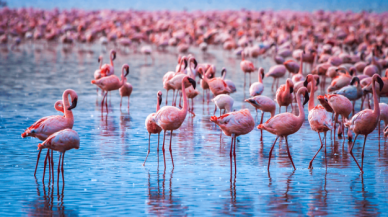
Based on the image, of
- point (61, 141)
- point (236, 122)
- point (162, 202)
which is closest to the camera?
point (162, 202)

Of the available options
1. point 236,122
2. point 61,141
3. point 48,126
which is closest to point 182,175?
point 236,122

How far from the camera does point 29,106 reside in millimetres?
13320

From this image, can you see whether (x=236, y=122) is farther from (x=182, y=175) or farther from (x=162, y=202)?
(x=162, y=202)

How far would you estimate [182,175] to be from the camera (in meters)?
7.68

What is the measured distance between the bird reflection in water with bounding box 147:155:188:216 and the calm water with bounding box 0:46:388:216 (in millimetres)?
12

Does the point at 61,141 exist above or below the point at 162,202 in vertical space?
above

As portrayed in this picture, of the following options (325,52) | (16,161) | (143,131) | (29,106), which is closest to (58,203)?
(16,161)

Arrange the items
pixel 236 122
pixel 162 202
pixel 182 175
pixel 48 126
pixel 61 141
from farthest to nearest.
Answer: pixel 236 122
pixel 182 175
pixel 48 126
pixel 61 141
pixel 162 202

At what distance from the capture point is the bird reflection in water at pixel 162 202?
6.17 meters

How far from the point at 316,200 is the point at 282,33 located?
1024 inches

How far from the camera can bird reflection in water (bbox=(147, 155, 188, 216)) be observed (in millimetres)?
6170

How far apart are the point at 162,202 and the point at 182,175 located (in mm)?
1220

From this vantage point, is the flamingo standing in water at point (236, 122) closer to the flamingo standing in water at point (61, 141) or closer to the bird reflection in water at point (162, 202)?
the bird reflection in water at point (162, 202)

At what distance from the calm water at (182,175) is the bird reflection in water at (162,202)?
1cm
